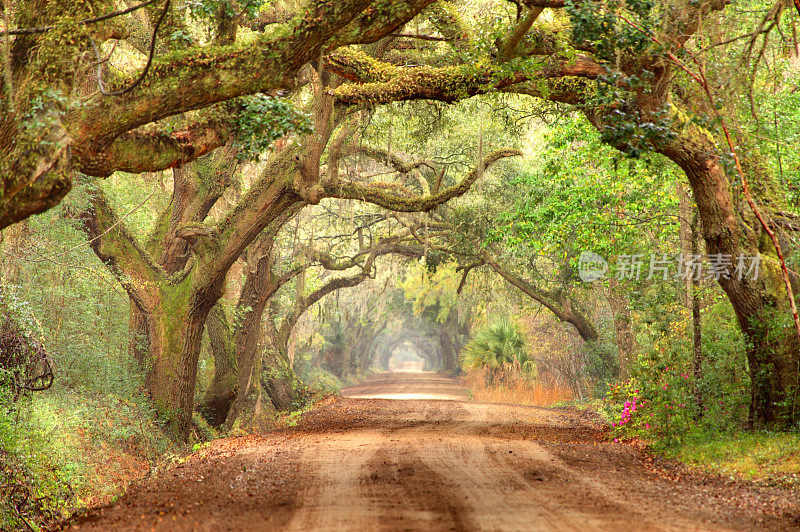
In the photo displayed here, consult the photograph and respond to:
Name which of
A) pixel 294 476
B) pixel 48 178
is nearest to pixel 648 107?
pixel 294 476

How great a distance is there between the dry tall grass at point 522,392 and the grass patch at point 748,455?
1155cm

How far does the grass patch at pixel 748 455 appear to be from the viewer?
696cm

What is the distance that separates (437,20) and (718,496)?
25.0 ft

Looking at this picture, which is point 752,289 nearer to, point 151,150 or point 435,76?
point 435,76

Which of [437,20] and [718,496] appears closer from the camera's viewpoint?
[718,496]

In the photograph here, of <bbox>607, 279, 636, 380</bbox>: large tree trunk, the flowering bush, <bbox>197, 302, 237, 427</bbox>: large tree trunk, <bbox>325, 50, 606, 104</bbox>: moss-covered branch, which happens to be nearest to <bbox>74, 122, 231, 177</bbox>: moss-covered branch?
<bbox>325, 50, 606, 104</bbox>: moss-covered branch

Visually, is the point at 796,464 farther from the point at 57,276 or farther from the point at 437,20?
the point at 57,276

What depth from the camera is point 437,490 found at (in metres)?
6.07

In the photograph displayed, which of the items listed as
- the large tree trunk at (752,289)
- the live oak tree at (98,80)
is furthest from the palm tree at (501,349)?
the live oak tree at (98,80)

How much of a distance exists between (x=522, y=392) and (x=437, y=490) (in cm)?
1603

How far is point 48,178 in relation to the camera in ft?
18.4

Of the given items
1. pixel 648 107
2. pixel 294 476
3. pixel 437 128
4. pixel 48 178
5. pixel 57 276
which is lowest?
pixel 294 476

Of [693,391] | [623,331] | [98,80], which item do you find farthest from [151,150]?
[623,331]

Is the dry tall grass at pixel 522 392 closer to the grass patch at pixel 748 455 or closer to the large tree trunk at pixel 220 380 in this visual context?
the large tree trunk at pixel 220 380
